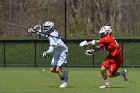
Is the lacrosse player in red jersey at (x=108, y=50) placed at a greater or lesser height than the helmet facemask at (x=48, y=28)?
lesser

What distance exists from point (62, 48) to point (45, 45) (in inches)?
793

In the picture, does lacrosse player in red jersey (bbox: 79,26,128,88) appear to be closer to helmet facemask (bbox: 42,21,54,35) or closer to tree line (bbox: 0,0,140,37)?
helmet facemask (bbox: 42,21,54,35)

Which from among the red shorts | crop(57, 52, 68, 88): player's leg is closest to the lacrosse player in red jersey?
the red shorts

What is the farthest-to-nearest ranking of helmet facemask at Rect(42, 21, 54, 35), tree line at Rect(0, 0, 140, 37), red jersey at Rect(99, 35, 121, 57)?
tree line at Rect(0, 0, 140, 37) → helmet facemask at Rect(42, 21, 54, 35) → red jersey at Rect(99, 35, 121, 57)

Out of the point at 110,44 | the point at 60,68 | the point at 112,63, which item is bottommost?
the point at 60,68

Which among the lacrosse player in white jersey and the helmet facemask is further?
the helmet facemask

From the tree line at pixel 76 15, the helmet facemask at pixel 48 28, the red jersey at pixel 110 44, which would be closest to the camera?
the red jersey at pixel 110 44

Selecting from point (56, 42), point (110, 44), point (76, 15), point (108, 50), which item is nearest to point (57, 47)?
point (56, 42)

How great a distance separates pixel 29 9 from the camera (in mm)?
42969

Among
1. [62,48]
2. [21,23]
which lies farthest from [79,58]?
[62,48]

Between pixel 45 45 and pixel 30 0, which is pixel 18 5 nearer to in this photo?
pixel 30 0

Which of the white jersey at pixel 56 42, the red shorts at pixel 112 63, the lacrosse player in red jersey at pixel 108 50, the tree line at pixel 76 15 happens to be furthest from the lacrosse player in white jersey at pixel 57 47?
the tree line at pixel 76 15

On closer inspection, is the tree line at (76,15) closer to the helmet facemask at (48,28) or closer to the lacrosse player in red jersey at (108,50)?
the helmet facemask at (48,28)

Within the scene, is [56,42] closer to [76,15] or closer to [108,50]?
[108,50]
